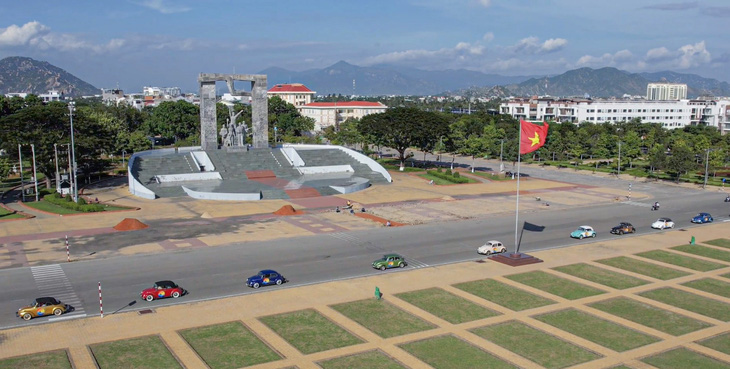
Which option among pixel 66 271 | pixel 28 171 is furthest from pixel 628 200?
pixel 28 171

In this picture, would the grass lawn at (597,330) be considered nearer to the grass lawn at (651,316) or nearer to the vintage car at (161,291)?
the grass lawn at (651,316)

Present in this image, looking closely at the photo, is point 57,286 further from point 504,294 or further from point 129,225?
point 504,294

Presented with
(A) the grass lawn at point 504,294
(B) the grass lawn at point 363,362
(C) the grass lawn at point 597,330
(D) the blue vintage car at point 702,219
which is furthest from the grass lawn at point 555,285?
(D) the blue vintage car at point 702,219

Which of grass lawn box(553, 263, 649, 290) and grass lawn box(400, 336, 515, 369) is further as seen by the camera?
grass lawn box(553, 263, 649, 290)

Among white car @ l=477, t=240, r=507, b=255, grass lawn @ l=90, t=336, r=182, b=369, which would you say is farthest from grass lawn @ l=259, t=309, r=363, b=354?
white car @ l=477, t=240, r=507, b=255

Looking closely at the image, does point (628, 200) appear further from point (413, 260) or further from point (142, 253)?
point (142, 253)

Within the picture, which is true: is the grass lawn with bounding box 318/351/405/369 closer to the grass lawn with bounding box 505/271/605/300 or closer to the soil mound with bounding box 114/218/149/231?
the grass lawn with bounding box 505/271/605/300

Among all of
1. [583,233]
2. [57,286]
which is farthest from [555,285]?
[57,286]
